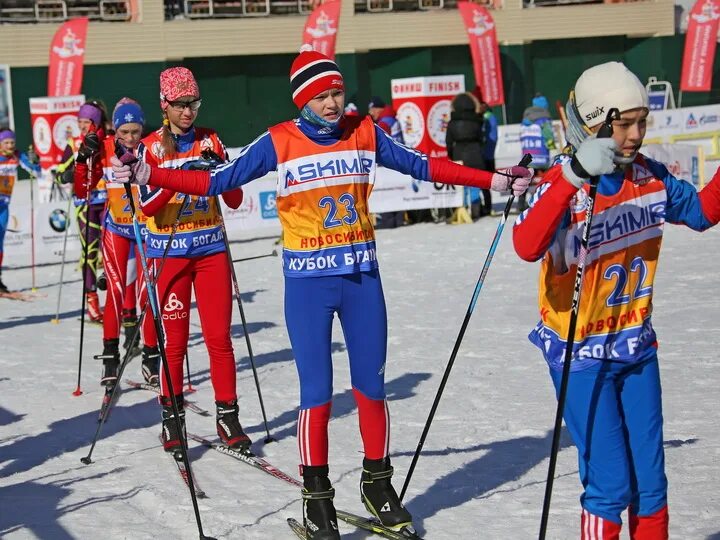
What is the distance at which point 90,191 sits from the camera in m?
8.95

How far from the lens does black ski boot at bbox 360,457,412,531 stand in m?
5.20

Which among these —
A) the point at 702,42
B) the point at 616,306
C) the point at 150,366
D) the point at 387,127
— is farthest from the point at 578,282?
the point at 702,42

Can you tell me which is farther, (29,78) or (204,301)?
(29,78)

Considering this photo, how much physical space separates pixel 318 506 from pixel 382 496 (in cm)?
34

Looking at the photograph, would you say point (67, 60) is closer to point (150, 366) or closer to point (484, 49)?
point (484, 49)

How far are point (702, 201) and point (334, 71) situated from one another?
184 centimetres

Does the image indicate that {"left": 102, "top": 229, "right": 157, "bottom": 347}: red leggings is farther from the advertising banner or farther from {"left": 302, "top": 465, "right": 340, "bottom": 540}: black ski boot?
the advertising banner

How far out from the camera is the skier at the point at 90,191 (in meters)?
8.93

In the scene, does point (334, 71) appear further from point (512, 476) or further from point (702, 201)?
point (512, 476)

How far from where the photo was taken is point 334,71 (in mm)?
5074

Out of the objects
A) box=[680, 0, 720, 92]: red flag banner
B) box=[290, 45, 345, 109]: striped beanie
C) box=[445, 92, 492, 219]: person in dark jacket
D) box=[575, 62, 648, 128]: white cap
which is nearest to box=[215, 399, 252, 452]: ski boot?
box=[290, 45, 345, 109]: striped beanie

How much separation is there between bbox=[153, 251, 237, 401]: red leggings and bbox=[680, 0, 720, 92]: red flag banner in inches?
1194

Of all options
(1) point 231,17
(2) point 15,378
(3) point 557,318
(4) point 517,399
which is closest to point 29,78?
(1) point 231,17

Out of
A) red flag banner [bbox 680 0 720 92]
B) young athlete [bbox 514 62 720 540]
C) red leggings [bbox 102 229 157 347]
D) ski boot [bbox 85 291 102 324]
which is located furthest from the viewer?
red flag banner [bbox 680 0 720 92]
